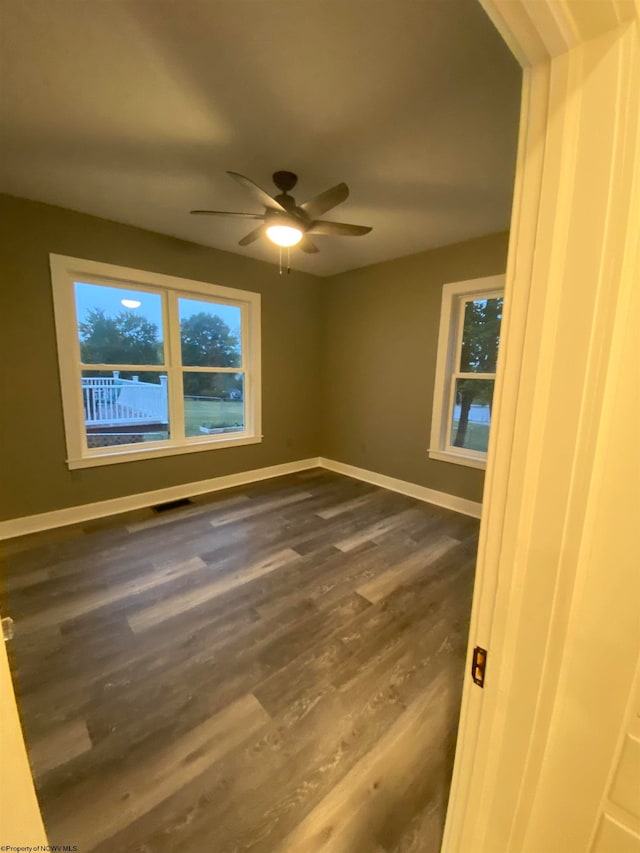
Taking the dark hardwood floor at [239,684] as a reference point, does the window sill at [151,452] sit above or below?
above

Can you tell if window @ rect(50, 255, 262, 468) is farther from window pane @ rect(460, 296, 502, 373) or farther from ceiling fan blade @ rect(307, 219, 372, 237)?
window pane @ rect(460, 296, 502, 373)

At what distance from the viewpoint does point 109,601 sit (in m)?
2.11

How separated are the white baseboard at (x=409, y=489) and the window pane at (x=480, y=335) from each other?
1315 millimetres

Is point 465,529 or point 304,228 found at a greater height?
point 304,228

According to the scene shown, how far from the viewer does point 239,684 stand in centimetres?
160

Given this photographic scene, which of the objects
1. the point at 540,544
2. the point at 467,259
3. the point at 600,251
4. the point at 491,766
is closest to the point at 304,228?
the point at 467,259

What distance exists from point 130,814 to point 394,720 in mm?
982

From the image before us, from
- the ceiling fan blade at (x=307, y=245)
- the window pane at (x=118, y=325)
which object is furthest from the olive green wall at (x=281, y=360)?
the ceiling fan blade at (x=307, y=245)

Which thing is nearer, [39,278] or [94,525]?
[39,278]

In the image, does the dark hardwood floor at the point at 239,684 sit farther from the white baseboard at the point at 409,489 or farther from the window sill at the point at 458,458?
the window sill at the point at 458,458

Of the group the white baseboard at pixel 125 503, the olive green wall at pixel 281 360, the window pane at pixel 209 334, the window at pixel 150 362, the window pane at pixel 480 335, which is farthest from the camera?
the window pane at pixel 209 334

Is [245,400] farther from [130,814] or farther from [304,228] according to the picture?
[130,814]

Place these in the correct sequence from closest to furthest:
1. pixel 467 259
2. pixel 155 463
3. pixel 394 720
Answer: pixel 394 720 < pixel 467 259 < pixel 155 463

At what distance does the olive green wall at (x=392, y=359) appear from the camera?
11.3 feet
